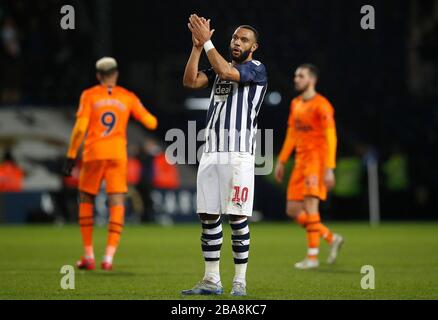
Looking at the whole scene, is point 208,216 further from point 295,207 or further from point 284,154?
point 284,154

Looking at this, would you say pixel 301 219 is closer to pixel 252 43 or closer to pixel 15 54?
pixel 252 43

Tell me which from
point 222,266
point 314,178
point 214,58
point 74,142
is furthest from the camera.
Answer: point 314,178

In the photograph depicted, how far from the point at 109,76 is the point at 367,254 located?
4.21m

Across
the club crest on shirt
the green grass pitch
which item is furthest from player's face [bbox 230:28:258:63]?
the green grass pitch

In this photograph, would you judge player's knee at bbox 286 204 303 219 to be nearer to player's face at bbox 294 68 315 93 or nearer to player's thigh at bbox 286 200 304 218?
player's thigh at bbox 286 200 304 218

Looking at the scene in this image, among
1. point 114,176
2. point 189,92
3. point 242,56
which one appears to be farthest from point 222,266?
point 189,92

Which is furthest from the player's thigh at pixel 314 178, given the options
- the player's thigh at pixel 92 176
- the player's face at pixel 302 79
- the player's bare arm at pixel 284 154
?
the player's thigh at pixel 92 176

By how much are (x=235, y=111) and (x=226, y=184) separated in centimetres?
57

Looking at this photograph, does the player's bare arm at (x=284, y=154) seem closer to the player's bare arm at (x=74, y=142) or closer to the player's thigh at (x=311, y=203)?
the player's thigh at (x=311, y=203)

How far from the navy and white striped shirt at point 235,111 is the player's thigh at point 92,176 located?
2811mm

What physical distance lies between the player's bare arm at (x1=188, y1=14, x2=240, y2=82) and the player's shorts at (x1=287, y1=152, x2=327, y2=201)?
11.8ft

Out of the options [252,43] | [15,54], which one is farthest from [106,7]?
[252,43]

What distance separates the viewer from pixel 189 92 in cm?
2394

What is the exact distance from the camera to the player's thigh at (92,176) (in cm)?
1005
